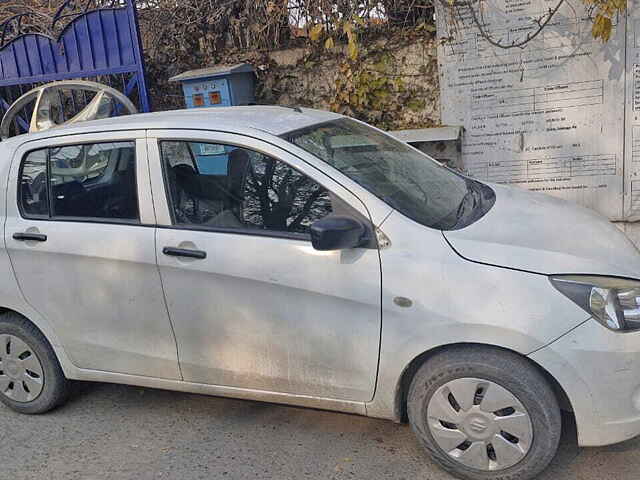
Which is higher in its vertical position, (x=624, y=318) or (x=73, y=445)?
(x=624, y=318)

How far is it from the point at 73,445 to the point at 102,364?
45cm

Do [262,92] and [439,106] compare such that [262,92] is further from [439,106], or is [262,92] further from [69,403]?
[69,403]

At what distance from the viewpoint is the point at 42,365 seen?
12.1 feet

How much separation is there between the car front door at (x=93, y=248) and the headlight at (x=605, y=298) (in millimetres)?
1943

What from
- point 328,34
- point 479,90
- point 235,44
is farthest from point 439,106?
point 235,44

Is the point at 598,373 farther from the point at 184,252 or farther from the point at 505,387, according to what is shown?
the point at 184,252

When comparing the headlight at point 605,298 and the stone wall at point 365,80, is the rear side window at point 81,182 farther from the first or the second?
the stone wall at point 365,80

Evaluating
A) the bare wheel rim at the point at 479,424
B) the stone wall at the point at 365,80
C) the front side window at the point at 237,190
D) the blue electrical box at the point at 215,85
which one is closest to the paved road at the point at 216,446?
the bare wheel rim at the point at 479,424

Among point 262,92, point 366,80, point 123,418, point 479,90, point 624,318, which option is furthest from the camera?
point 262,92

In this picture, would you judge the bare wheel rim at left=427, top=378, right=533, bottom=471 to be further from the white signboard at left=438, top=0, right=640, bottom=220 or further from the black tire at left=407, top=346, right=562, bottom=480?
the white signboard at left=438, top=0, right=640, bottom=220

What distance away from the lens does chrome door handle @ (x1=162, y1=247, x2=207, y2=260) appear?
3.14m

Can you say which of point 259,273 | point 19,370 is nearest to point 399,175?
point 259,273

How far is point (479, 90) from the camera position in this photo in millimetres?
5918

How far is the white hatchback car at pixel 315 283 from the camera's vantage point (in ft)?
8.79
